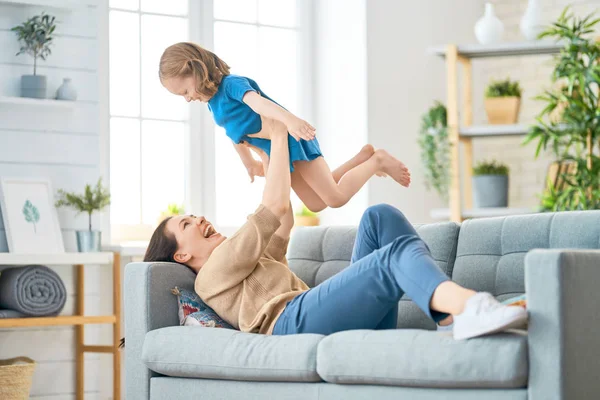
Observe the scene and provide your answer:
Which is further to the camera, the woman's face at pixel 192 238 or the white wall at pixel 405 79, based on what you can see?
the white wall at pixel 405 79

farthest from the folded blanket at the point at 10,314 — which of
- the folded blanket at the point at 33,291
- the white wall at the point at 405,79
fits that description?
the white wall at the point at 405,79

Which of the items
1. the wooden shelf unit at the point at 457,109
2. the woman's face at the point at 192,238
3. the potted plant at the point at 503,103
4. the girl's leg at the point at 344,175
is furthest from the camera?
the potted plant at the point at 503,103

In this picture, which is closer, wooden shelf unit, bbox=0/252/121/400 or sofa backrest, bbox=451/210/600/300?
sofa backrest, bbox=451/210/600/300

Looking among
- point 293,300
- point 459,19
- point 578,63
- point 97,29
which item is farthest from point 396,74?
point 293,300

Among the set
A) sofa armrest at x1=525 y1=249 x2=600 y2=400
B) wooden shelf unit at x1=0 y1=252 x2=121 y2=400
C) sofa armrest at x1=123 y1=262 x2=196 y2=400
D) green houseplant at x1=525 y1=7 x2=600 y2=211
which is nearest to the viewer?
sofa armrest at x1=525 y1=249 x2=600 y2=400

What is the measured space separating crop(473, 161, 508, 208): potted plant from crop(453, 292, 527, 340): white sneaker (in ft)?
9.97

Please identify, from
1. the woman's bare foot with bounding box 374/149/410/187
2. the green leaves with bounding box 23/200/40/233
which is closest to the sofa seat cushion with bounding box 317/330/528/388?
the woman's bare foot with bounding box 374/149/410/187

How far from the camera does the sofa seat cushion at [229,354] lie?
8.20ft

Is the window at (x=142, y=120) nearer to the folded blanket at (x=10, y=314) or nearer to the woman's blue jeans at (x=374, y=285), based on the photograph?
the folded blanket at (x=10, y=314)

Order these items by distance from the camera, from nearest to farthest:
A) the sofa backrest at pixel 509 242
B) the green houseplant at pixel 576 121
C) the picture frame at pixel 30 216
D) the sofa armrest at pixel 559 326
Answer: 1. the sofa armrest at pixel 559 326
2. the sofa backrest at pixel 509 242
3. the picture frame at pixel 30 216
4. the green houseplant at pixel 576 121

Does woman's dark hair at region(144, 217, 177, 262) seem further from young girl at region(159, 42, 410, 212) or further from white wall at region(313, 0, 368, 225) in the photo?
white wall at region(313, 0, 368, 225)

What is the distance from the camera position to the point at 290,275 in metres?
2.92

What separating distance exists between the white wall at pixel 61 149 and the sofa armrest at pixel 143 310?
157 cm

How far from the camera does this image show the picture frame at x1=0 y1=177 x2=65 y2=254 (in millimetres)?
4258
